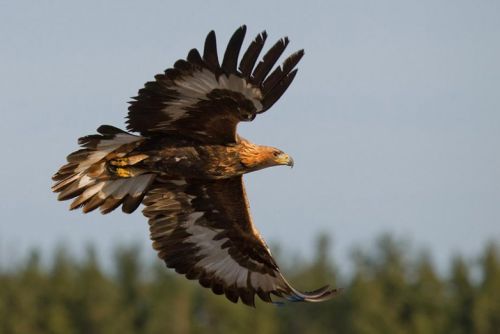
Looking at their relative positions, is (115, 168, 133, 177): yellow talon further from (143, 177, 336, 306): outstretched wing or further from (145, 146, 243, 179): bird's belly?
(143, 177, 336, 306): outstretched wing

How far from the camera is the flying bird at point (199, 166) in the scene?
1373 centimetres

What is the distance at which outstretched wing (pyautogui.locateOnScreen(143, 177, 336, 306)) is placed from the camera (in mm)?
15734

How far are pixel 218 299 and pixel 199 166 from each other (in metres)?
44.5

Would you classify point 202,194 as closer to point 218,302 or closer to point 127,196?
point 127,196

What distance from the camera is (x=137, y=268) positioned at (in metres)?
62.2

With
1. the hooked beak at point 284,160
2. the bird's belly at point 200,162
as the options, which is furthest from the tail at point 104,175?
the hooked beak at point 284,160

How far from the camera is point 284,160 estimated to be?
14898mm

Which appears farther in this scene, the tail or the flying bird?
the tail

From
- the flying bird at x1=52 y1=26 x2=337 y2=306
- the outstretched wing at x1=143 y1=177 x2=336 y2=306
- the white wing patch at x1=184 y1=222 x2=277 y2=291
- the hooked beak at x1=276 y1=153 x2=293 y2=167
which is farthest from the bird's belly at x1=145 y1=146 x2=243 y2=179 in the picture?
the white wing patch at x1=184 y1=222 x2=277 y2=291

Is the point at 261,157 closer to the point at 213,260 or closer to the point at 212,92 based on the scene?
the point at 212,92

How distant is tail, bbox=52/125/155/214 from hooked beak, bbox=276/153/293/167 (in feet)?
4.61

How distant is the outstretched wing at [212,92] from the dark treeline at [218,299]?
1683 inches

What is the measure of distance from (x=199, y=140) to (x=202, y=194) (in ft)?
4.39

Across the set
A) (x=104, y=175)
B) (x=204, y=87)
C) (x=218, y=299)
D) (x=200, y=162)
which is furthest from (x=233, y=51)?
(x=218, y=299)
